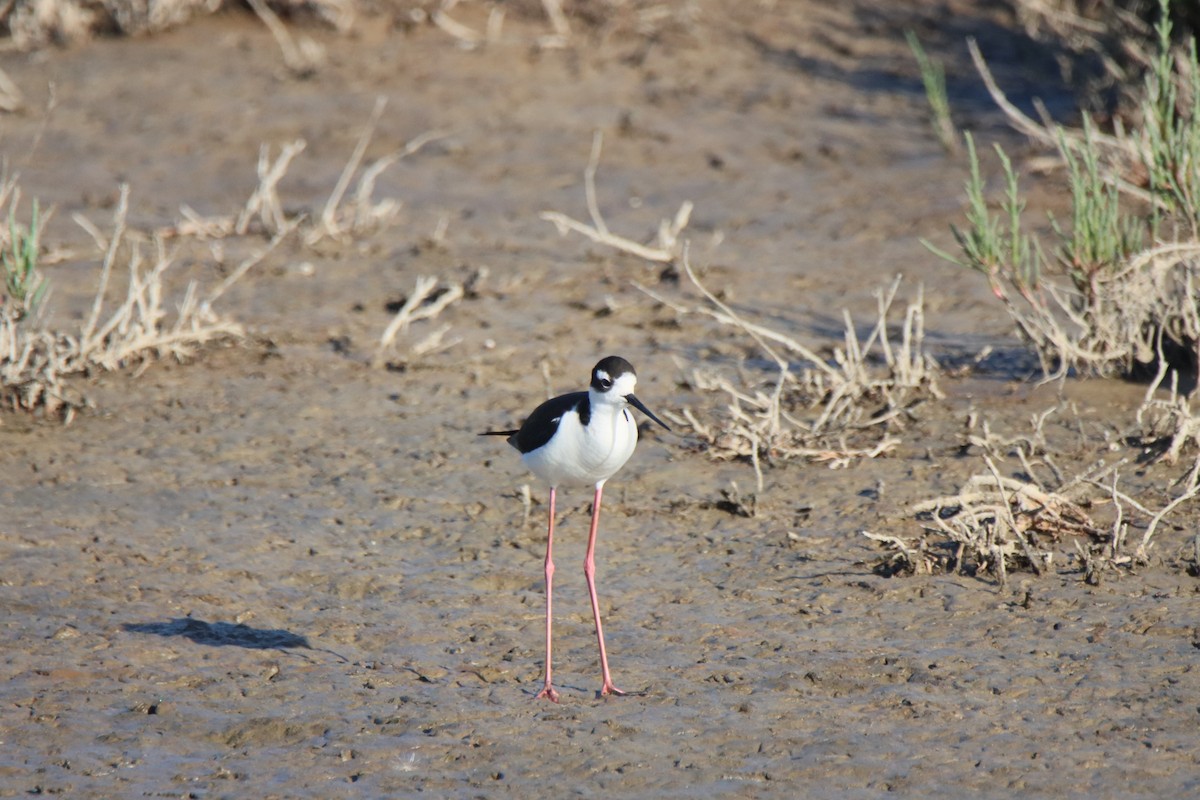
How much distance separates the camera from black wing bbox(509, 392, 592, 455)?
156 inches

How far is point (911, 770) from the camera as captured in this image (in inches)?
130

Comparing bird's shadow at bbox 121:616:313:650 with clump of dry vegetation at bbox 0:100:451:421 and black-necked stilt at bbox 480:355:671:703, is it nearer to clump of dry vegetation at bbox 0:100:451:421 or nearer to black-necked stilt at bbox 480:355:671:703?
black-necked stilt at bbox 480:355:671:703

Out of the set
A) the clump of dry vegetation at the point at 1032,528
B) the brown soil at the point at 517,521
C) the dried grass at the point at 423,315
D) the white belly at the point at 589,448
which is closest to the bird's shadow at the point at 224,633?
the brown soil at the point at 517,521

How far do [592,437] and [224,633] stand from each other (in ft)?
3.85

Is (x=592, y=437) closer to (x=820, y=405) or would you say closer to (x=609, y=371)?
(x=609, y=371)

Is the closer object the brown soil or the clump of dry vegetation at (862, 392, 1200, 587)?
the brown soil

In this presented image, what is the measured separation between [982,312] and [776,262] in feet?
3.77

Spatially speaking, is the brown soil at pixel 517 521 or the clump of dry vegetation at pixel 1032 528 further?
the clump of dry vegetation at pixel 1032 528

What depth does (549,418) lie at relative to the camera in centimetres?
410

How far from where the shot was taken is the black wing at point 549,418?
3.97 metres

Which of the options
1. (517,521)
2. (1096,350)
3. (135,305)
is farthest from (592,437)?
(135,305)

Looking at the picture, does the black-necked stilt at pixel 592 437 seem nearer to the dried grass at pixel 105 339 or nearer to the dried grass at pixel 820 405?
the dried grass at pixel 820 405

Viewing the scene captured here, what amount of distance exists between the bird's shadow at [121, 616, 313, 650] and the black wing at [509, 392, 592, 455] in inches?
32.5

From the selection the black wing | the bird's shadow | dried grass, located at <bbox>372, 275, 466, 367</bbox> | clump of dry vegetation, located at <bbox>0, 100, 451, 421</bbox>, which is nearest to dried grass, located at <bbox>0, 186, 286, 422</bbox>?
clump of dry vegetation, located at <bbox>0, 100, 451, 421</bbox>
